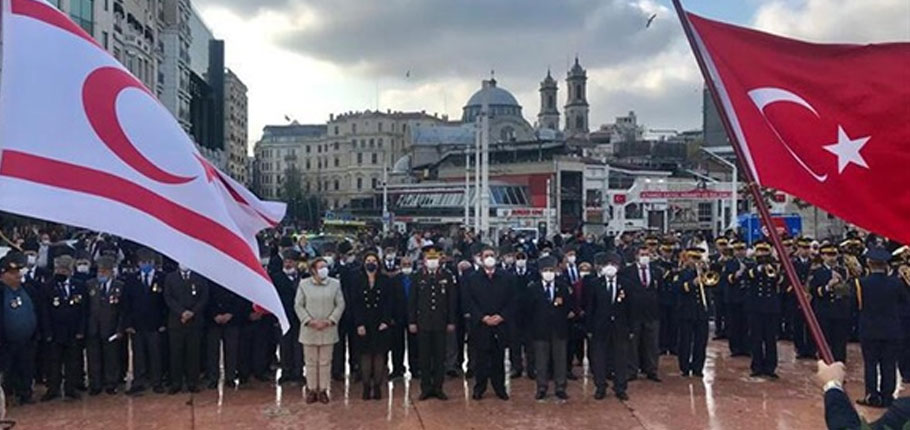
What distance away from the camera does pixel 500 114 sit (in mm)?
114812

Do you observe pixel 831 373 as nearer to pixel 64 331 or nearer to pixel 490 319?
pixel 490 319

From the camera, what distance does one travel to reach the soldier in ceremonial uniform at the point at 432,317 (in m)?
9.02

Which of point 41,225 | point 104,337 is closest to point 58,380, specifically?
point 104,337

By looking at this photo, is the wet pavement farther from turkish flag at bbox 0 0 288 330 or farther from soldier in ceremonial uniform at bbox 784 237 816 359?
turkish flag at bbox 0 0 288 330

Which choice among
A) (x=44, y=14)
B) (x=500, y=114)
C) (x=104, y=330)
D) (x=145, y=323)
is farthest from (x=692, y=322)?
(x=500, y=114)

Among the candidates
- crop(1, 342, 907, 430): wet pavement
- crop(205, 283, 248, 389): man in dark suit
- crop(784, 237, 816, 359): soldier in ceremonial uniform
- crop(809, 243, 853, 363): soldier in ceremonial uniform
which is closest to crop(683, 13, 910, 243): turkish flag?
crop(1, 342, 907, 430): wet pavement

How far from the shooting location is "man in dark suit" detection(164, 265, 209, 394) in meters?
9.27

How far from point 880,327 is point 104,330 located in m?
8.21

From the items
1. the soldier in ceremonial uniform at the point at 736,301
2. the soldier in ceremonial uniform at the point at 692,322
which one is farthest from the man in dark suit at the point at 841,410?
the soldier in ceremonial uniform at the point at 736,301

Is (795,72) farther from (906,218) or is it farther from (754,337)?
(754,337)

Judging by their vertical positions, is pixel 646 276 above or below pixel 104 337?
above

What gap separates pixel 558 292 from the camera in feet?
30.2

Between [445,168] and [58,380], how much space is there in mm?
72936

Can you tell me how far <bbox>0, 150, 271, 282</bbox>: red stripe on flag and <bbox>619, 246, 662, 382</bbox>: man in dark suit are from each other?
541 cm
